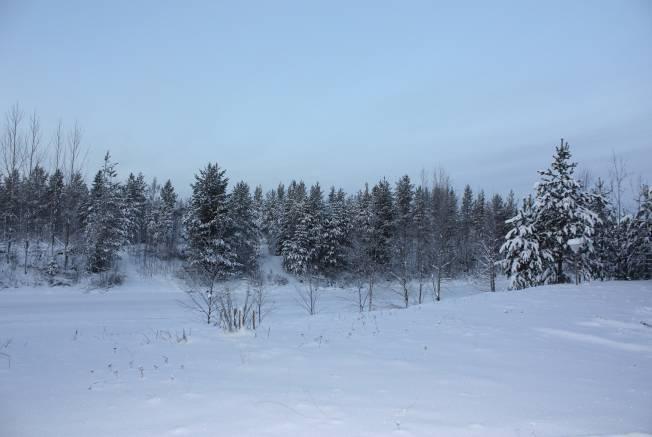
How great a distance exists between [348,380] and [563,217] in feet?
79.1

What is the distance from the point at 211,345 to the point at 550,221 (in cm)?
2450

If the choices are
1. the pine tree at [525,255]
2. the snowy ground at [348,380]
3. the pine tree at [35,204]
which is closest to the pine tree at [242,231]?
the pine tree at [35,204]

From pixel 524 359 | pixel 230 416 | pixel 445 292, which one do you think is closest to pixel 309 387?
pixel 230 416

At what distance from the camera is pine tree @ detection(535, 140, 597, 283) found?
23953 millimetres

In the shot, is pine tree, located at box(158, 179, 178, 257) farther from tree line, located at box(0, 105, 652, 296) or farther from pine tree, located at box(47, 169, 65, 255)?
pine tree, located at box(47, 169, 65, 255)

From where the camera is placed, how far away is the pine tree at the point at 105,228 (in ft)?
107

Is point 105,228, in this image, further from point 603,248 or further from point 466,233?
point 466,233

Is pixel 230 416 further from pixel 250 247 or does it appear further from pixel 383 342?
pixel 250 247

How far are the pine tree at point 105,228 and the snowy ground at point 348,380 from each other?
83.9 ft

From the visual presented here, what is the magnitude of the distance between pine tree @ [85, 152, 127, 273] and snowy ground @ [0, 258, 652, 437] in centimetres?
2558

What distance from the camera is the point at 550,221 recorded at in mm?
24938

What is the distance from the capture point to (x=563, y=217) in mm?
24375

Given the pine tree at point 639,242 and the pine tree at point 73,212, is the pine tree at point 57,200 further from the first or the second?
the pine tree at point 639,242

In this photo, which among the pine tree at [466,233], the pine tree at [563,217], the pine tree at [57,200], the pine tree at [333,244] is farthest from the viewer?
the pine tree at [466,233]
